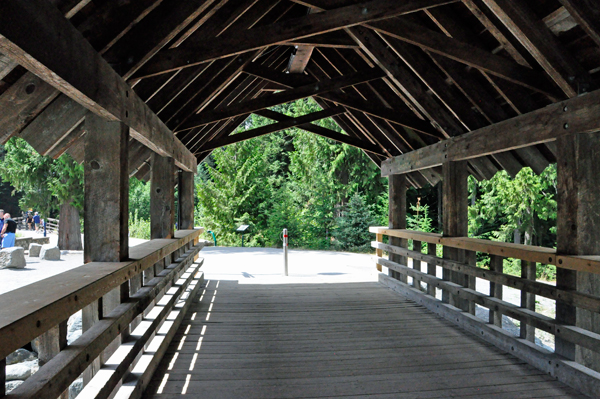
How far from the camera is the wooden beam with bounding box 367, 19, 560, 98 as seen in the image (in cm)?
445

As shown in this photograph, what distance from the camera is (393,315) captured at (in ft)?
20.6

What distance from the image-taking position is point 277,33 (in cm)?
446

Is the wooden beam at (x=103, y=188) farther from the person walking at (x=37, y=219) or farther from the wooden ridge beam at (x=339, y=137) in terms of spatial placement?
the person walking at (x=37, y=219)

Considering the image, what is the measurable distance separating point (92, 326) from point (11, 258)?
11793 millimetres

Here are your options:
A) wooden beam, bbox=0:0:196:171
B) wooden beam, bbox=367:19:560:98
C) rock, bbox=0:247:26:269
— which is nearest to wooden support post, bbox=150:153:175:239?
wooden beam, bbox=0:0:196:171

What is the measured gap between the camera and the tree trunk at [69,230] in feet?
61.7

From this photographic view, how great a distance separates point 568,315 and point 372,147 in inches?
233

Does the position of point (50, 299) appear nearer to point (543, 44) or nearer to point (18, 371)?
point (543, 44)

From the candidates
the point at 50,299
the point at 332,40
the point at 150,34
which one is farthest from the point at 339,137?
the point at 50,299

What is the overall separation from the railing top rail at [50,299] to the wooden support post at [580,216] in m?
3.64

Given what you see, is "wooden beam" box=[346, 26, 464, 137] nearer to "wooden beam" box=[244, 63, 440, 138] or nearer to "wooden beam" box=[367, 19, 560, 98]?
"wooden beam" box=[244, 63, 440, 138]

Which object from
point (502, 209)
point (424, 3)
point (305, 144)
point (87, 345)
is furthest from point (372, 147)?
point (305, 144)

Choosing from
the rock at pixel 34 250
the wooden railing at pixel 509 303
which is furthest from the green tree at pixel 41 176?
the wooden railing at pixel 509 303

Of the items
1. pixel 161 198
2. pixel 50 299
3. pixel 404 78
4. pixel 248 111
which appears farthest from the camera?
pixel 248 111
